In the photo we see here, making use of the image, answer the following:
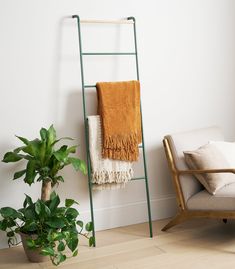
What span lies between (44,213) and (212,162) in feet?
4.06

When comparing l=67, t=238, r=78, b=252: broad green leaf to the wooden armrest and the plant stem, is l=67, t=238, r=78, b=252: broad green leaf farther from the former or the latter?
the wooden armrest

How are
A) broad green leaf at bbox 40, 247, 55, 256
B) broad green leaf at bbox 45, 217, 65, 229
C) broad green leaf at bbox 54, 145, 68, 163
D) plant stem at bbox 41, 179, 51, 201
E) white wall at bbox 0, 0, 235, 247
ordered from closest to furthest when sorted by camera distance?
1. broad green leaf at bbox 40, 247, 55, 256
2. broad green leaf at bbox 45, 217, 65, 229
3. broad green leaf at bbox 54, 145, 68, 163
4. plant stem at bbox 41, 179, 51, 201
5. white wall at bbox 0, 0, 235, 247

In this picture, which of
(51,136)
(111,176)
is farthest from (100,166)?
(51,136)

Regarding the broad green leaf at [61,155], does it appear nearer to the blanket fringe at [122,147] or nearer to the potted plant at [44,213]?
the potted plant at [44,213]

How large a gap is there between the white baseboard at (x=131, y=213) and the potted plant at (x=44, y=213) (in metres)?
0.51

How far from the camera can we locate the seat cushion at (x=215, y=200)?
3.12 m

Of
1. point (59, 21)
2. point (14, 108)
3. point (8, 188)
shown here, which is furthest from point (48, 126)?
point (59, 21)

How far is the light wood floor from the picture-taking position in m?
2.92

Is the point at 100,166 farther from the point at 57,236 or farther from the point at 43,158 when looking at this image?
the point at 57,236

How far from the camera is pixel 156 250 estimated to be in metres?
3.17

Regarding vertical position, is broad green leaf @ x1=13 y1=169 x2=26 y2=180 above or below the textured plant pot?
above

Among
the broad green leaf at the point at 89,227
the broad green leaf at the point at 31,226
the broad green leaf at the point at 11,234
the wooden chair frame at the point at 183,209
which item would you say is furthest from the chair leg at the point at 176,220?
the broad green leaf at the point at 11,234

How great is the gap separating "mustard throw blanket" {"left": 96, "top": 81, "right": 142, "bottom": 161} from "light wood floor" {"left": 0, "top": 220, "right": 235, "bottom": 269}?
2.04 feet

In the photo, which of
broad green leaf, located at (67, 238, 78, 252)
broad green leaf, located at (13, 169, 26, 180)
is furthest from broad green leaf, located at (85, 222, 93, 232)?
broad green leaf, located at (13, 169, 26, 180)
